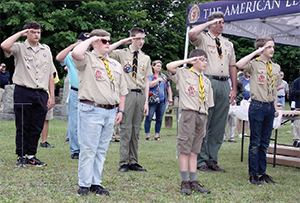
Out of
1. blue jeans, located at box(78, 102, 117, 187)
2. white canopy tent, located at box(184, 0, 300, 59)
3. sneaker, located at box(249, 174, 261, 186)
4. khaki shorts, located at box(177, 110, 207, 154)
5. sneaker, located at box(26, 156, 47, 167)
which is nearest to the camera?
blue jeans, located at box(78, 102, 117, 187)

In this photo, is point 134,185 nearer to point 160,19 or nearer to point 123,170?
point 123,170

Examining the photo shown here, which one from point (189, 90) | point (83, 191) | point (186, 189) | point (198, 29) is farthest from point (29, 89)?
point (186, 189)

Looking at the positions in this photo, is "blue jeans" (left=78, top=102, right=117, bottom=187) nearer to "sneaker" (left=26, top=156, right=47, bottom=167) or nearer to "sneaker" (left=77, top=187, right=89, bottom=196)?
"sneaker" (left=77, top=187, right=89, bottom=196)

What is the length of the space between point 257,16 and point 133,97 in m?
3.43

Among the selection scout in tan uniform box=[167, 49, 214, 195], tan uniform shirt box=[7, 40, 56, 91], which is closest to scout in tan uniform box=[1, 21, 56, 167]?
tan uniform shirt box=[7, 40, 56, 91]

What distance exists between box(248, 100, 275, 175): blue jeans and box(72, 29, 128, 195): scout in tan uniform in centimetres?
212

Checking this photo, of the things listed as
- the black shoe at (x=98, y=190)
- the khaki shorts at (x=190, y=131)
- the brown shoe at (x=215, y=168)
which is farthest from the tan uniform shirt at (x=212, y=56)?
the black shoe at (x=98, y=190)

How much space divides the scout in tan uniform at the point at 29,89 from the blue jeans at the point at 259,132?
3.19 metres

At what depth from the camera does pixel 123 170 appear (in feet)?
16.7

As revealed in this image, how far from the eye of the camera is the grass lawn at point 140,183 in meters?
3.73

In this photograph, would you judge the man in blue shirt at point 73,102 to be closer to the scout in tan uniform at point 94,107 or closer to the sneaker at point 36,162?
the sneaker at point 36,162

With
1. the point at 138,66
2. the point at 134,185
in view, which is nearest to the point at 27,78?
the point at 138,66

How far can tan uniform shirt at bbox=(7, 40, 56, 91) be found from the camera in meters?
5.14

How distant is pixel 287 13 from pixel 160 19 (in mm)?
A: 21500
